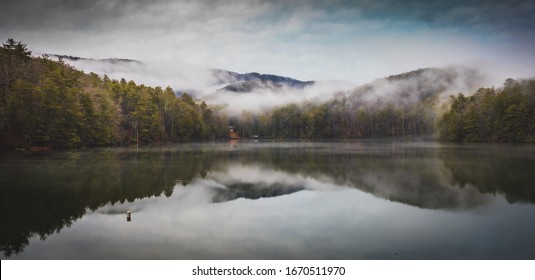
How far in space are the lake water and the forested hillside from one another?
2977 centimetres

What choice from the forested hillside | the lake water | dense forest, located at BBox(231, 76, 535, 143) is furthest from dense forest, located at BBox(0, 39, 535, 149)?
the lake water

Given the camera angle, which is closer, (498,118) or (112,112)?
(112,112)

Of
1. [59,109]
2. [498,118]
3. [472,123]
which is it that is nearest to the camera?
[59,109]

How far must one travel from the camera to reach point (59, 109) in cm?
5075

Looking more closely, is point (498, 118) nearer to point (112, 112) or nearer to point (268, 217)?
point (112, 112)

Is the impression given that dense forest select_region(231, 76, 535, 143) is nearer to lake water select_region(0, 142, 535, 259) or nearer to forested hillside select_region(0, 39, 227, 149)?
lake water select_region(0, 142, 535, 259)

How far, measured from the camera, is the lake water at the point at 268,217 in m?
9.70

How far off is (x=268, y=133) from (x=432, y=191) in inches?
6678

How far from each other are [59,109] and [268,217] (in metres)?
47.5

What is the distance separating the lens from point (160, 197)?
16969 mm

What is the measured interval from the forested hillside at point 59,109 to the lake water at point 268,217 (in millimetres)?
29770

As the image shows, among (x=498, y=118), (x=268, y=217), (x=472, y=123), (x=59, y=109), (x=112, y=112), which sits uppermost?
(x=112, y=112)

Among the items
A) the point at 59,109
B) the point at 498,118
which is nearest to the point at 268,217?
the point at 59,109

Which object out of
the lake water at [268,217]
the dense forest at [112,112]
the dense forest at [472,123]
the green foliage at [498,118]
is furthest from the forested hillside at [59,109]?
the dense forest at [472,123]
